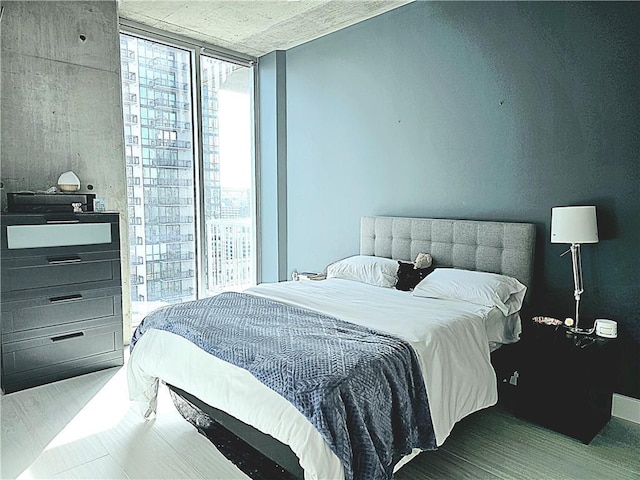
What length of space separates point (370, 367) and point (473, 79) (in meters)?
2.59

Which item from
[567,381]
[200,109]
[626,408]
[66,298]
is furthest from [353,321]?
[200,109]

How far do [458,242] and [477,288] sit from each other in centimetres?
61

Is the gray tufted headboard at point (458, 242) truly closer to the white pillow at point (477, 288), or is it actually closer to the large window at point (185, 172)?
the white pillow at point (477, 288)

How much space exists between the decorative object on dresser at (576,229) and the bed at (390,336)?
309mm

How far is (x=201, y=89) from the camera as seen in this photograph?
4984 mm

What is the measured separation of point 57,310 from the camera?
3395mm

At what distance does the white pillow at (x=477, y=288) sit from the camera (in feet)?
9.80

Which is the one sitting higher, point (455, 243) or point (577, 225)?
point (577, 225)

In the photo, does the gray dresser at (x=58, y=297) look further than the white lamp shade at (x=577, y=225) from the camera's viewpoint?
Yes

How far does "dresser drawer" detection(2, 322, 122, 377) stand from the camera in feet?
10.6

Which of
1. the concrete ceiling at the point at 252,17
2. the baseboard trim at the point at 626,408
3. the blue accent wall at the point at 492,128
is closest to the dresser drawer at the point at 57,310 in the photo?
A: the blue accent wall at the point at 492,128

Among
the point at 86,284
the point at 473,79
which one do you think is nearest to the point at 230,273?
the point at 86,284

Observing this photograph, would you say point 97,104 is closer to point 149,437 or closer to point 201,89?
point 201,89

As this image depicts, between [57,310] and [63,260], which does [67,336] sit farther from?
[63,260]
